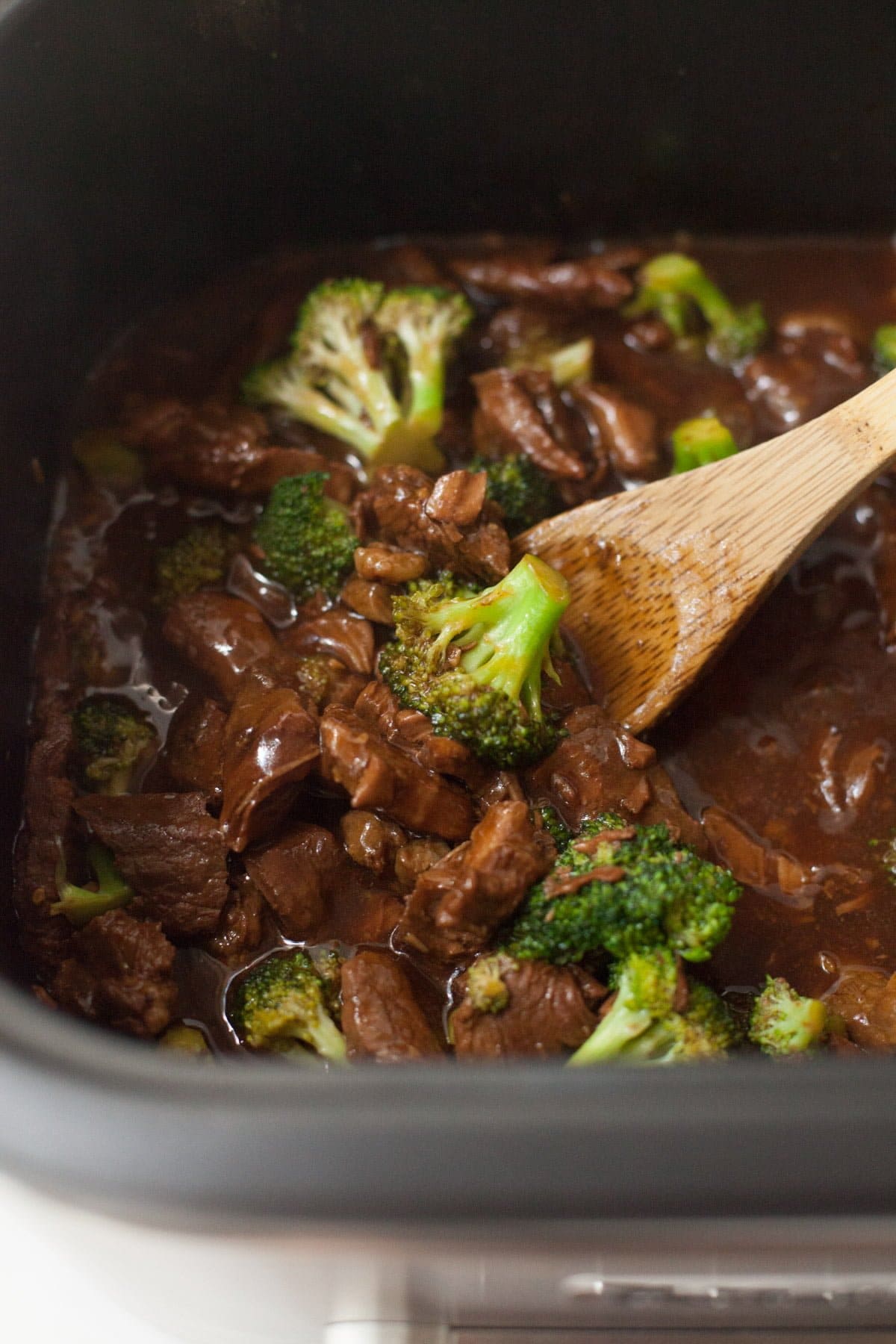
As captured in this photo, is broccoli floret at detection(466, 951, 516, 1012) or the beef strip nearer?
broccoli floret at detection(466, 951, 516, 1012)

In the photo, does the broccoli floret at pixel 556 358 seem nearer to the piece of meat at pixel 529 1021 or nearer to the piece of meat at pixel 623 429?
the piece of meat at pixel 623 429

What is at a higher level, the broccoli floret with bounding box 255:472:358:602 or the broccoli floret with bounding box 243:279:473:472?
the broccoli floret with bounding box 243:279:473:472

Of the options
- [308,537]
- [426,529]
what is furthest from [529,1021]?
[308,537]

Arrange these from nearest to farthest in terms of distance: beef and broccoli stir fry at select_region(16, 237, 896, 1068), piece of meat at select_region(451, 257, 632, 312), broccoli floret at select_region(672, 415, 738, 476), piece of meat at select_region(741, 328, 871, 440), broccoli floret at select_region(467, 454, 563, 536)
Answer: beef and broccoli stir fry at select_region(16, 237, 896, 1068) < broccoli floret at select_region(467, 454, 563, 536) < broccoli floret at select_region(672, 415, 738, 476) < piece of meat at select_region(741, 328, 871, 440) < piece of meat at select_region(451, 257, 632, 312)

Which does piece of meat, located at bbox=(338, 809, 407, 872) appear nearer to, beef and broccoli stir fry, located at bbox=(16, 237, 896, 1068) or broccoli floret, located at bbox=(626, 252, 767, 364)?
beef and broccoli stir fry, located at bbox=(16, 237, 896, 1068)

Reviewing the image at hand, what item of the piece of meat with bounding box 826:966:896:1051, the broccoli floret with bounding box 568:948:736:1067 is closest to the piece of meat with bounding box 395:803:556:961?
the broccoli floret with bounding box 568:948:736:1067

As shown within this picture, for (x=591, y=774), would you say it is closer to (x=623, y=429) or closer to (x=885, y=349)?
(x=623, y=429)

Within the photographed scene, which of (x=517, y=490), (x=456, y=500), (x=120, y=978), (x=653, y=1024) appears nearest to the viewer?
(x=653, y=1024)
